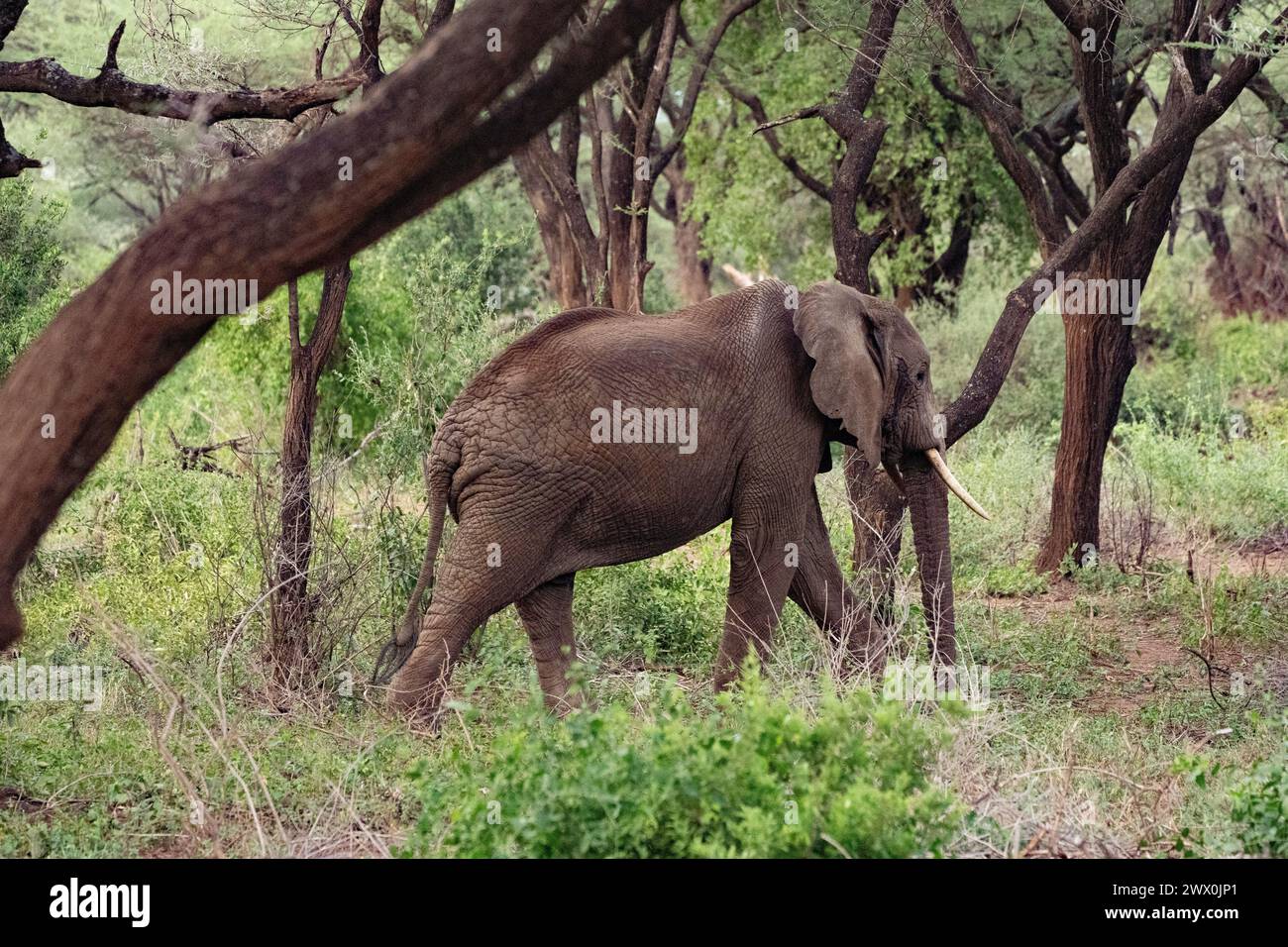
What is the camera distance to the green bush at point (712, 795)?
14.5 feet

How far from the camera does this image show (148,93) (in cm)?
579

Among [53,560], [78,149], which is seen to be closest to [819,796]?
[53,560]

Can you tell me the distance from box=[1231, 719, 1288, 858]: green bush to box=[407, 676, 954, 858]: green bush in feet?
3.75

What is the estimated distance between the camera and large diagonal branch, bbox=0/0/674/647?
172 inches

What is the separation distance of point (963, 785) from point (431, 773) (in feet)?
6.47

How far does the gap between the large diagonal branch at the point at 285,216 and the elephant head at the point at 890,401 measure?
344 centimetres

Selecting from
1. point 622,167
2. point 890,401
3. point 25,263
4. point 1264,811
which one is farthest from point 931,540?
point 622,167

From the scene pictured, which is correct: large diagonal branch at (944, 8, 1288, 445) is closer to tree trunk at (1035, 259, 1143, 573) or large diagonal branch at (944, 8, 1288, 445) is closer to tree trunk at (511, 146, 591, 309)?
tree trunk at (1035, 259, 1143, 573)

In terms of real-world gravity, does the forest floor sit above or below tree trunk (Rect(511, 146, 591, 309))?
below

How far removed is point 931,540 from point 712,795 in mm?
4070

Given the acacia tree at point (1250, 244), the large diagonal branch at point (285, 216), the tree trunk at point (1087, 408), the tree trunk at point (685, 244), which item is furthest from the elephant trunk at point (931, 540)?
the tree trunk at point (685, 244)

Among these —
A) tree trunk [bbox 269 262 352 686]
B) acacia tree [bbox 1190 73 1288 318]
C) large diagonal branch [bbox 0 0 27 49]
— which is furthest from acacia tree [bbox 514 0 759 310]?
acacia tree [bbox 1190 73 1288 318]

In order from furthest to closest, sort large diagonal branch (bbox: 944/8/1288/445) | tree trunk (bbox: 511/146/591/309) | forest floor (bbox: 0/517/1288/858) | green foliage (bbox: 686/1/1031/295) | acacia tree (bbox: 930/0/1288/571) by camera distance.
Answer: tree trunk (bbox: 511/146/591/309) → green foliage (bbox: 686/1/1031/295) → acacia tree (bbox: 930/0/1288/571) → large diagonal branch (bbox: 944/8/1288/445) → forest floor (bbox: 0/517/1288/858)
